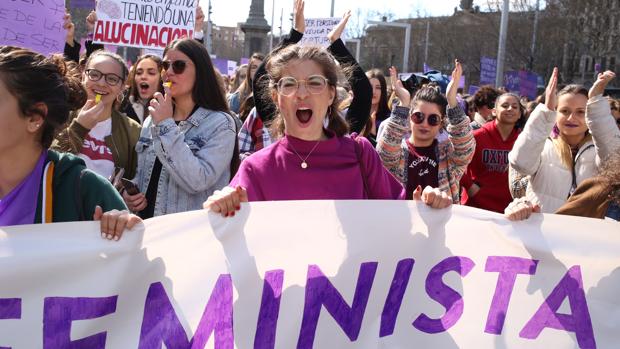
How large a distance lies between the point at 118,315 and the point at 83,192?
427mm

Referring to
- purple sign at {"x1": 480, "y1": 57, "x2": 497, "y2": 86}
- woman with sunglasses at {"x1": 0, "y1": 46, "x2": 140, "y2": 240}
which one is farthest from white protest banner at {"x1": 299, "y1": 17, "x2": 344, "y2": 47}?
purple sign at {"x1": 480, "y1": 57, "x2": 497, "y2": 86}

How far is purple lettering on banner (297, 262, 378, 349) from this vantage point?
2.68 m

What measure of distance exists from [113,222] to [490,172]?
4121mm

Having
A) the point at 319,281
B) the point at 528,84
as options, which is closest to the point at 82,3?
the point at 528,84

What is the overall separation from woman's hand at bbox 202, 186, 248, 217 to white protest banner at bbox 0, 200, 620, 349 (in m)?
0.04

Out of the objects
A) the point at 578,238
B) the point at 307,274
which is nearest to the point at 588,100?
the point at 578,238

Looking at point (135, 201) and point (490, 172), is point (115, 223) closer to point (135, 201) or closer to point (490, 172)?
point (135, 201)

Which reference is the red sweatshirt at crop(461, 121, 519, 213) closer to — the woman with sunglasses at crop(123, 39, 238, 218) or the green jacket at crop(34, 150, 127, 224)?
the woman with sunglasses at crop(123, 39, 238, 218)

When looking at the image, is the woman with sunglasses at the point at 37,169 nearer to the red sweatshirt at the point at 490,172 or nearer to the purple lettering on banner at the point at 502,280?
the purple lettering on banner at the point at 502,280

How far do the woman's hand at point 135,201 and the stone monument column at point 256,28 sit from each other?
4178 centimetres

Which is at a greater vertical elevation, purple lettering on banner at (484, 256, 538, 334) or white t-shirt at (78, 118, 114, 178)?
white t-shirt at (78, 118, 114, 178)

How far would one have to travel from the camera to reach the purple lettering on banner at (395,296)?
9.04ft

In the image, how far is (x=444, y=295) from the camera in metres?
2.81

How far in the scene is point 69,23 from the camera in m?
5.38
